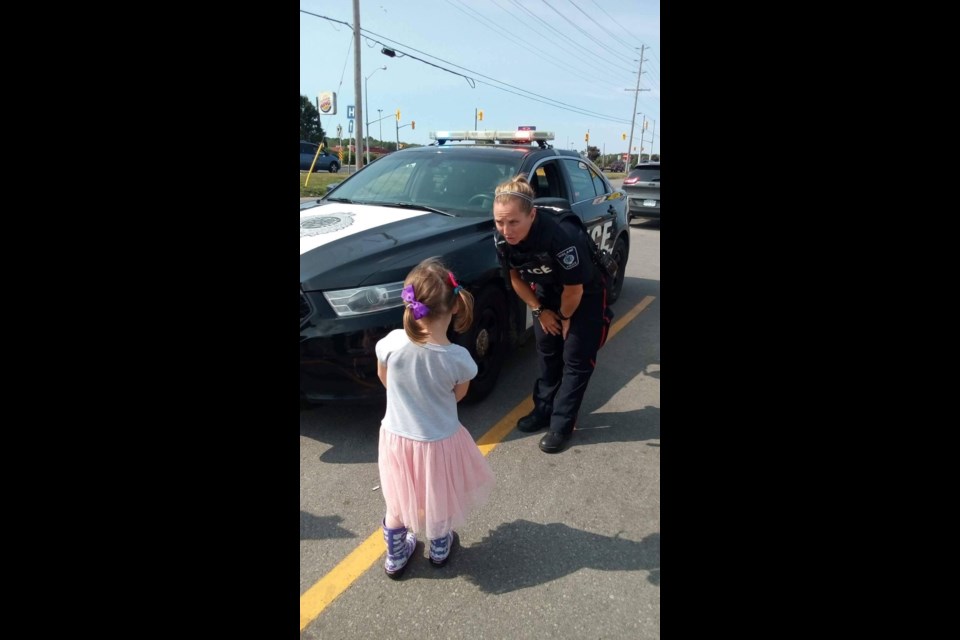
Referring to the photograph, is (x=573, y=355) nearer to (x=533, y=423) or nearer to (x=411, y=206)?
(x=533, y=423)

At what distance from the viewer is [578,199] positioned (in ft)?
16.4

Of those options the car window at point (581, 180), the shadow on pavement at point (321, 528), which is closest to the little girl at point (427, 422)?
the shadow on pavement at point (321, 528)

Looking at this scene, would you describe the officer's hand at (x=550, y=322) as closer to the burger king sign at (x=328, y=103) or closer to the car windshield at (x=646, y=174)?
the car windshield at (x=646, y=174)

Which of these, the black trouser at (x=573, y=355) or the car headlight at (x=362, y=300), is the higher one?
the car headlight at (x=362, y=300)

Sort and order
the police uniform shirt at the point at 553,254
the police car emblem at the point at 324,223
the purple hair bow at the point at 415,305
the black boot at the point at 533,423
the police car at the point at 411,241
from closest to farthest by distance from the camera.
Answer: the purple hair bow at the point at 415,305, the police uniform shirt at the point at 553,254, the police car at the point at 411,241, the black boot at the point at 533,423, the police car emblem at the point at 324,223

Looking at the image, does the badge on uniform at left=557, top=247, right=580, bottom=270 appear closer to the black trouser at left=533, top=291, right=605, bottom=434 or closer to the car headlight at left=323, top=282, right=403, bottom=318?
the black trouser at left=533, top=291, right=605, bottom=434

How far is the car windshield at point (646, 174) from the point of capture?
1330 cm

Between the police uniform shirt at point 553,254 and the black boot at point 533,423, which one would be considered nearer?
the police uniform shirt at point 553,254

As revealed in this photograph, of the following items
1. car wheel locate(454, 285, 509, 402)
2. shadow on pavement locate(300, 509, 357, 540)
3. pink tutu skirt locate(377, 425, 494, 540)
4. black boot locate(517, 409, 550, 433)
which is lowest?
shadow on pavement locate(300, 509, 357, 540)

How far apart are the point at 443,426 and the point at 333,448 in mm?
1283

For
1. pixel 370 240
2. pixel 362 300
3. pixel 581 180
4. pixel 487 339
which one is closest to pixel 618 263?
pixel 581 180

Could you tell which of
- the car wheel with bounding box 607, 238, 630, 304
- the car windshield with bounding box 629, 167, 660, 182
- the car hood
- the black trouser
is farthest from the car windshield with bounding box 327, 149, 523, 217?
the car windshield with bounding box 629, 167, 660, 182

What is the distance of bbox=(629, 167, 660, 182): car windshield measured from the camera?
13.3 meters
